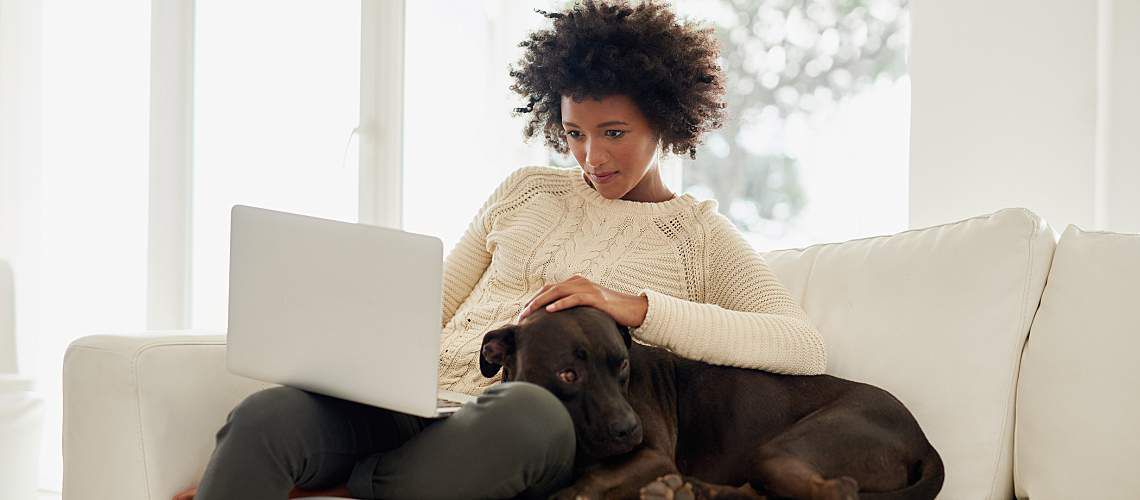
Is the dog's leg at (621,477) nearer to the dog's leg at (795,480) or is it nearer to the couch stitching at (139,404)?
the dog's leg at (795,480)

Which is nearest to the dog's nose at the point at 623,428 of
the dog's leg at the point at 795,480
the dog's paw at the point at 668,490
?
the dog's paw at the point at 668,490

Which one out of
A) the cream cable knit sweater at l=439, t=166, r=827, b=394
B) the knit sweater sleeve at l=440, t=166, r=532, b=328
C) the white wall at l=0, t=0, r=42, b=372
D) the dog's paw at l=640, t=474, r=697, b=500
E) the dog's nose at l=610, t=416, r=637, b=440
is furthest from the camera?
the white wall at l=0, t=0, r=42, b=372

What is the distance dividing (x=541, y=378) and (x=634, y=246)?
0.57 m

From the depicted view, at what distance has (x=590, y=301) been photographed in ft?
5.88

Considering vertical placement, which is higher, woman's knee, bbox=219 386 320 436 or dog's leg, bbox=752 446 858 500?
woman's knee, bbox=219 386 320 436

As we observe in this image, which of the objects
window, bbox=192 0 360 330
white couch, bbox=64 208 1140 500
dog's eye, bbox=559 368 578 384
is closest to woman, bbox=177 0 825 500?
dog's eye, bbox=559 368 578 384

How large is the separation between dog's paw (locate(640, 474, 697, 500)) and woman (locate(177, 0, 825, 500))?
0.48ft

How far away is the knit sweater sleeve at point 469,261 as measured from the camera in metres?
2.37

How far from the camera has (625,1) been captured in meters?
2.46

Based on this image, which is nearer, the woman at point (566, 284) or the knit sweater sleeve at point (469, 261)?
the woman at point (566, 284)

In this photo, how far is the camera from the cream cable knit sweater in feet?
6.18

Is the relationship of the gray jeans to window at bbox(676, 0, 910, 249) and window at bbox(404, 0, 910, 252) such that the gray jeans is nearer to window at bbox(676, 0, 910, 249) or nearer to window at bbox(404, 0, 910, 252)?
window at bbox(404, 0, 910, 252)

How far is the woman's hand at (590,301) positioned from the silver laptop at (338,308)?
27cm

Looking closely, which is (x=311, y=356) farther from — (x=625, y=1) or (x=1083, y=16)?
(x=1083, y=16)
